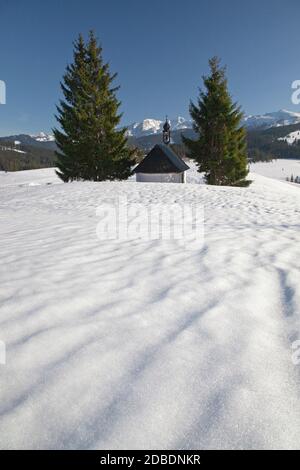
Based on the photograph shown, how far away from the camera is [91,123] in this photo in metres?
22.1

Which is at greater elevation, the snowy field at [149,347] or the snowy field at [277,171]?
the snowy field at [277,171]

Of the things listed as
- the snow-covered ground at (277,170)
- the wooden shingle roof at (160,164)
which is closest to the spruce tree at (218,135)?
the wooden shingle roof at (160,164)

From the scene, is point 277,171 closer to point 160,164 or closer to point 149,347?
point 160,164

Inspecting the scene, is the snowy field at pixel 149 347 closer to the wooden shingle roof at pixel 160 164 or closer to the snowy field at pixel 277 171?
the wooden shingle roof at pixel 160 164

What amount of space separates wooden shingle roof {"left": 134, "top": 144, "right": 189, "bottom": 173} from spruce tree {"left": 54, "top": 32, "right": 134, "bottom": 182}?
3014 millimetres

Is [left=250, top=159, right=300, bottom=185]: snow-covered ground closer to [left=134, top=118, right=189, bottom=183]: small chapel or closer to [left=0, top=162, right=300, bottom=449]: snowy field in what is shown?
[left=134, top=118, right=189, bottom=183]: small chapel

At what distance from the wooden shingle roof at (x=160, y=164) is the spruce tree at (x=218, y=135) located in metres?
1.99

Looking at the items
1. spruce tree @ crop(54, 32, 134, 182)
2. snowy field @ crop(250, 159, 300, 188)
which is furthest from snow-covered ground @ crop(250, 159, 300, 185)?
spruce tree @ crop(54, 32, 134, 182)

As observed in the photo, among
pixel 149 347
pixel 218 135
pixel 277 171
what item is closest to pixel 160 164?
pixel 218 135

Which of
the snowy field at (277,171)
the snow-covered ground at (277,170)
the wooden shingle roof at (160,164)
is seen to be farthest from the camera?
the snow-covered ground at (277,170)

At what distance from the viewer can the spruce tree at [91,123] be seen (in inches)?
864

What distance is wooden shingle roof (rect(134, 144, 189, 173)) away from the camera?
2544cm

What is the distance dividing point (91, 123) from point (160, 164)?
7474 millimetres

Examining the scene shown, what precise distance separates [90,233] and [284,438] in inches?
190
